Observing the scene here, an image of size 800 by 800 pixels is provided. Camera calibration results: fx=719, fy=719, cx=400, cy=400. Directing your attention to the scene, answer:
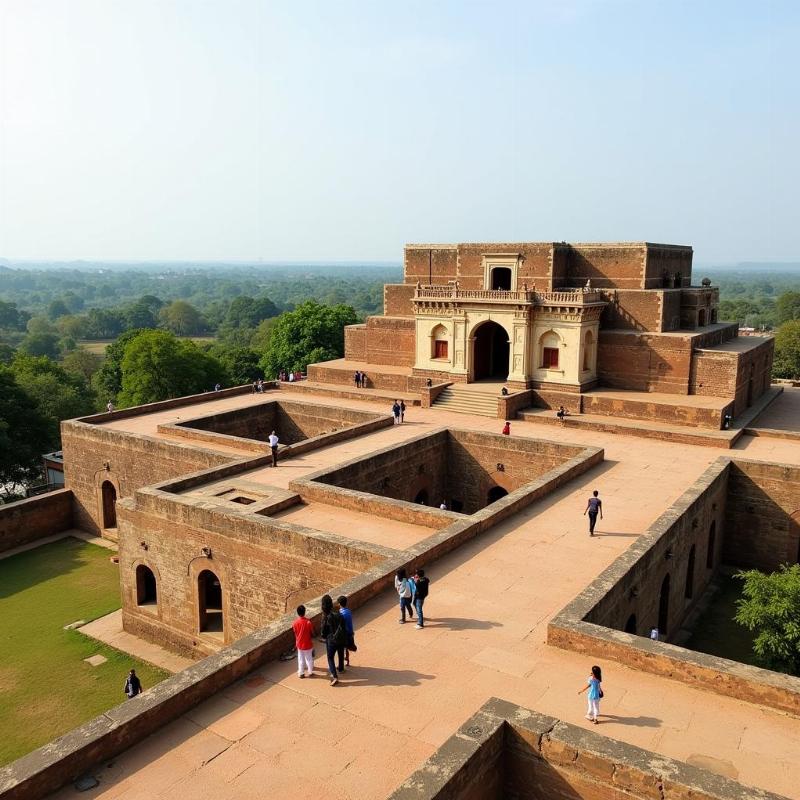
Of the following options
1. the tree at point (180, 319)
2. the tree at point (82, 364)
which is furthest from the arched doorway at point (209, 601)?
the tree at point (180, 319)

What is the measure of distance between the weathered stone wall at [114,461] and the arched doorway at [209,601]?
473cm

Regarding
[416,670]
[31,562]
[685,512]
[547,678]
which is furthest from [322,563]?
[31,562]

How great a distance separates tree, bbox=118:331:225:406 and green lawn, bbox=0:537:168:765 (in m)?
20.3

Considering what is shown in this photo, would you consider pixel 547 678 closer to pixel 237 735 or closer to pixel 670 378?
pixel 237 735

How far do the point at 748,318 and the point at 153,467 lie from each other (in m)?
133

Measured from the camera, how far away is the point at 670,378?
29.3 metres

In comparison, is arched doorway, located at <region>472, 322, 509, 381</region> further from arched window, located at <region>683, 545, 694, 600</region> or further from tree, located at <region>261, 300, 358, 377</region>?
tree, located at <region>261, 300, 358, 377</region>

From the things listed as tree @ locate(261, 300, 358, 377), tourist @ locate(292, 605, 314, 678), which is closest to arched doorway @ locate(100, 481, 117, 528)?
tourist @ locate(292, 605, 314, 678)

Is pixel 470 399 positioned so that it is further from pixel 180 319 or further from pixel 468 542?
pixel 180 319

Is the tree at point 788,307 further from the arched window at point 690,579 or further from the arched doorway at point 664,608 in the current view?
the arched doorway at point 664,608

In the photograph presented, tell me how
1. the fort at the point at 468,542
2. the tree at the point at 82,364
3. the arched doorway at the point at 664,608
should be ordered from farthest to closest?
the tree at the point at 82,364, the arched doorway at the point at 664,608, the fort at the point at 468,542

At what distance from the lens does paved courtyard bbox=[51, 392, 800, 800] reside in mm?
8297

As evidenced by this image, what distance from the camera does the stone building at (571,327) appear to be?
29500 mm

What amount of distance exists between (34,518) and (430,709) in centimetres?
2127
